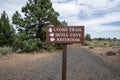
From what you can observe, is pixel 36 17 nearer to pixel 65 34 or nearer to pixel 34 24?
pixel 34 24

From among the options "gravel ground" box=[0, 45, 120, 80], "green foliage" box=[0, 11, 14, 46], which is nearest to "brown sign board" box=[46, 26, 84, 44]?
"gravel ground" box=[0, 45, 120, 80]

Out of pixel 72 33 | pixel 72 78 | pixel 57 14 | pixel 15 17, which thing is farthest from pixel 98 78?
pixel 57 14

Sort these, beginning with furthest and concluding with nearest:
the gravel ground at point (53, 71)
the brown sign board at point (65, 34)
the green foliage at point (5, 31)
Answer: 1. the green foliage at point (5, 31)
2. the gravel ground at point (53, 71)
3. the brown sign board at point (65, 34)

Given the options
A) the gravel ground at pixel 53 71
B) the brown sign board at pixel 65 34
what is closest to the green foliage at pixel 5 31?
the gravel ground at pixel 53 71

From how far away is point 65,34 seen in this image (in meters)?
7.82

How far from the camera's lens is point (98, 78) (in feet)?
34.9

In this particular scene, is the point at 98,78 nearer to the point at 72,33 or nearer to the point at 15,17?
the point at 72,33

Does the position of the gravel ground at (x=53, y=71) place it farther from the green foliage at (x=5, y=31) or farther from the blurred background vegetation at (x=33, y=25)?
the green foliage at (x=5, y=31)

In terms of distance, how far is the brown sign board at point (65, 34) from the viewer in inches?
306

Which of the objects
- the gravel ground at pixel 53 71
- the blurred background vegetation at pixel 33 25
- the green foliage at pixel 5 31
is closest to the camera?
the gravel ground at pixel 53 71

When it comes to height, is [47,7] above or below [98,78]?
above

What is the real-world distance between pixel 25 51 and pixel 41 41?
2.67 meters

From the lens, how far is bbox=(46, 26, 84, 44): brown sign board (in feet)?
25.5

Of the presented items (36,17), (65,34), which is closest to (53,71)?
(65,34)
